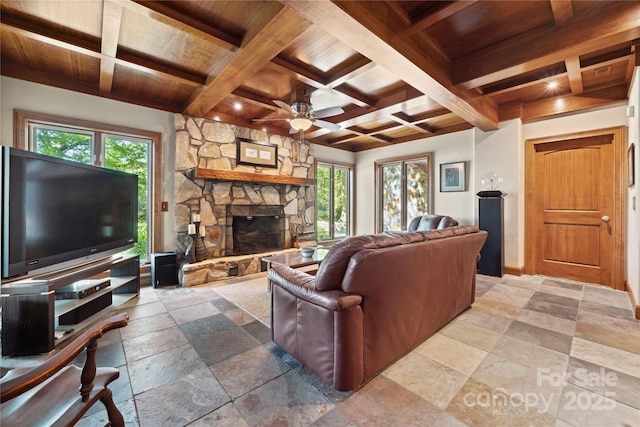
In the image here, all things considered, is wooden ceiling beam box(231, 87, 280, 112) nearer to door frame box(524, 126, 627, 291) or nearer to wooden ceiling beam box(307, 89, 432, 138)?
wooden ceiling beam box(307, 89, 432, 138)

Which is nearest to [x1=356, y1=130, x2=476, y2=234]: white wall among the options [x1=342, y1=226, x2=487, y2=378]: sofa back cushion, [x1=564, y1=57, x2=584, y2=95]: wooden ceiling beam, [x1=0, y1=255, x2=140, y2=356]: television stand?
[x1=564, y1=57, x2=584, y2=95]: wooden ceiling beam

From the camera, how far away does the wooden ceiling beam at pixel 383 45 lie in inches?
70.1

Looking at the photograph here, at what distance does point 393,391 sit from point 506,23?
3146mm

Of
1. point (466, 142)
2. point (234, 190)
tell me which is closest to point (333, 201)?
point (234, 190)

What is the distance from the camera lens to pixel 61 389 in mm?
1142

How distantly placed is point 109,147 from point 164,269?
5.97ft

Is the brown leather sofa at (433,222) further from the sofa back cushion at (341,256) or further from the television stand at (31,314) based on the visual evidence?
the television stand at (31,314)

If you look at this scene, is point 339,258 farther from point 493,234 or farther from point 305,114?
point 493,234

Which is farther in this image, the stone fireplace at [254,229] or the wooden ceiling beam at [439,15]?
the stone fireplace at [254,229]

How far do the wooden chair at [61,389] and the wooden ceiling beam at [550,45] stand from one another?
370 centimetres

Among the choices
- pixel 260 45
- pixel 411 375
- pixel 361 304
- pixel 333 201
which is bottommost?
pixel 411 375

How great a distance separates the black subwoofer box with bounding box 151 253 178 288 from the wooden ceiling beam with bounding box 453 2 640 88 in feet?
14.0

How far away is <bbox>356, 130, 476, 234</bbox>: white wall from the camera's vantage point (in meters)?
4.99

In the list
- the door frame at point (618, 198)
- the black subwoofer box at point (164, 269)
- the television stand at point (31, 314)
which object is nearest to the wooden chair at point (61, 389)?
the television stand at point (31, 314)
